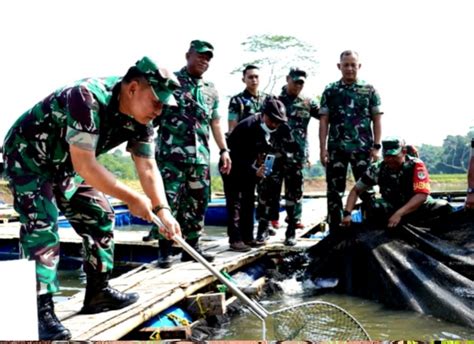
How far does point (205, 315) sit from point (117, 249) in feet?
9.97

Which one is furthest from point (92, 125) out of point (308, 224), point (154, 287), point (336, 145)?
point (308, 224)

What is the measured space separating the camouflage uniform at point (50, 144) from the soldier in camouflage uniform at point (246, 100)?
303cm

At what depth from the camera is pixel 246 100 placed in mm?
6094

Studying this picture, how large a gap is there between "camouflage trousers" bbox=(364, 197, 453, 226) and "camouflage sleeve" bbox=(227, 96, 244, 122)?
1.72 metres

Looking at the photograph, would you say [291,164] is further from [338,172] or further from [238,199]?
[238,199]

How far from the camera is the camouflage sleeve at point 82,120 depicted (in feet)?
8.59

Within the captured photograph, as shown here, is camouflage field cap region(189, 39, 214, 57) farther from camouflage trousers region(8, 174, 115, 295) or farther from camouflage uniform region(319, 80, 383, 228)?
camouflage trousers region(8, 174, 115, 295)

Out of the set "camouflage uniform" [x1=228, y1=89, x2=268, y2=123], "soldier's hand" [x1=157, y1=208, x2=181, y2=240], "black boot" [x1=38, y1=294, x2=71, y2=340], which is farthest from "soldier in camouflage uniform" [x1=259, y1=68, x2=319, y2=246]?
"black boot" [x1=38, y1=294, x2=71, y2=340]

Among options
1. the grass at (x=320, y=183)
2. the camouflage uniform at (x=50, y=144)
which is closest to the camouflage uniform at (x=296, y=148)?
the camouflage uniform at (x=50, y=144)

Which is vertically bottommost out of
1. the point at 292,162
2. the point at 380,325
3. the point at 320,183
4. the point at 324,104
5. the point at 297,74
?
the point at 380,325

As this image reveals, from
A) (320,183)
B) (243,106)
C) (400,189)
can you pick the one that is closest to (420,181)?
(400,189)

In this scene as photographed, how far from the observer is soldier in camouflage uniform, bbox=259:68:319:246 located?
600 centimetres

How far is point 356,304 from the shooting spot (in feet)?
14.5

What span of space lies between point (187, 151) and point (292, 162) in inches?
63.0
